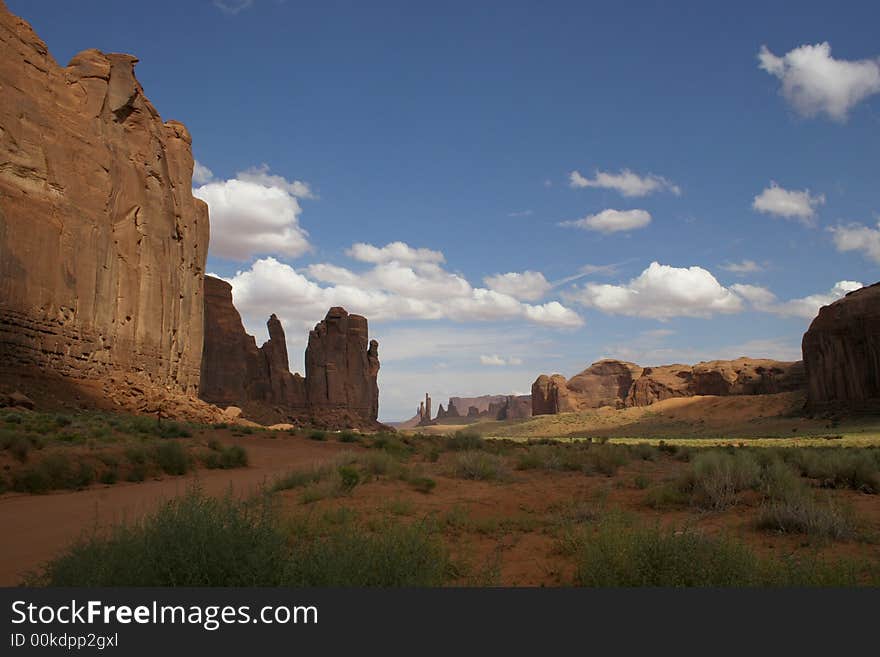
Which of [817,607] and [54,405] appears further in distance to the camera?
Result: [54,405]

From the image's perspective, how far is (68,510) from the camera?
9945 millimetres

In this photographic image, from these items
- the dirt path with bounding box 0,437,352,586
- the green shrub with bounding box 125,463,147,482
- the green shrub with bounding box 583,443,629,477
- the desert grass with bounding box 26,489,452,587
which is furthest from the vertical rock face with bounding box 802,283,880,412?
the desert grass with bounding box 26,489,452,587

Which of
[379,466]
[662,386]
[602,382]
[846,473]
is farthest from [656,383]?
[379,466]

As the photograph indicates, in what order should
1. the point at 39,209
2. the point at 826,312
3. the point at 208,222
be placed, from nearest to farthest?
the point at 39,209 < the point at 208,222 < the point at 826,312

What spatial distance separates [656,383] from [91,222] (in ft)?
314

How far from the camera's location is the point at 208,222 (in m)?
51.4

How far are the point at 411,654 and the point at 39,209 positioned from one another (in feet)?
111

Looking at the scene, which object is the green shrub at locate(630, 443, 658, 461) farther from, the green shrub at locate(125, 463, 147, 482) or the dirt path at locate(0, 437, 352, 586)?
the green shrub at locate(125, 463, 147, 482)

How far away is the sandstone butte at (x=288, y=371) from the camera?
76.9 metres

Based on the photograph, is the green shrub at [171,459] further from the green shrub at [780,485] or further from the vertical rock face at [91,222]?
the vertical rock face at [91,222]

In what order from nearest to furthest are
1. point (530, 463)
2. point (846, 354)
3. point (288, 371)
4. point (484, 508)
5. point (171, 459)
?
point (484, 508)
point (171, 459)
point (530, 463)
point (846, 354)
point (288, 371)

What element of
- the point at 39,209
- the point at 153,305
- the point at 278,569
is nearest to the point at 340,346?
the point at 153,305

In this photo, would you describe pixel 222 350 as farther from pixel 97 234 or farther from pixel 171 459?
pixel 171 459

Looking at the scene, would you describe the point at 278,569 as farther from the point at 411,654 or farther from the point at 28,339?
the point at 28,339
